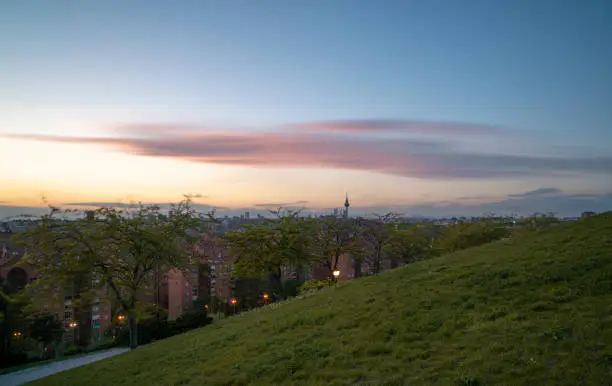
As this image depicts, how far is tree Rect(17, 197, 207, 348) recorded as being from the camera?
20.6 metres

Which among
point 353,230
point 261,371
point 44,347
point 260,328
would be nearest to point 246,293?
point 353,230

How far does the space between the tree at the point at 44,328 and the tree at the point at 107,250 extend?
1680 cm

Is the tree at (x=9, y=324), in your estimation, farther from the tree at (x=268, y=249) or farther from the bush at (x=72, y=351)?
the tree at (x=268, y=249)

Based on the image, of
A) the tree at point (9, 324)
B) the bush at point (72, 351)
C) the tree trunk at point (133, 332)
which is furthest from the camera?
the bush at point (72, 351)

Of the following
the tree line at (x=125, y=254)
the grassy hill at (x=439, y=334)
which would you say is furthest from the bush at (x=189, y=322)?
the grassy hill at (x=439, y=334)

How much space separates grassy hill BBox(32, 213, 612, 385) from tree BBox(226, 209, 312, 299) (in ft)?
59.8

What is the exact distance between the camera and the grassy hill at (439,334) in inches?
292

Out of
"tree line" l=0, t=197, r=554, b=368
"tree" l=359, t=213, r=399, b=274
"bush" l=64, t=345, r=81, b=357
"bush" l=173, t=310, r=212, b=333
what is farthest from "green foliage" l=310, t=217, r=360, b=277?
"bush" l=64, t=345, r=81, b=357

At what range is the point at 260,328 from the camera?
1470 centimetres

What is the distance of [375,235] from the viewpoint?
48.8m

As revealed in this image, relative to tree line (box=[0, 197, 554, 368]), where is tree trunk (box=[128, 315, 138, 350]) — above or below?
below

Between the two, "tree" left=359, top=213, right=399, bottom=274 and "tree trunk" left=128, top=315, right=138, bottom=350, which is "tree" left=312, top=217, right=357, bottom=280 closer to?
"tree" left=359, top=213, right=399, bottom=274

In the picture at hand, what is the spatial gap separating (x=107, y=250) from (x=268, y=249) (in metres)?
16.8

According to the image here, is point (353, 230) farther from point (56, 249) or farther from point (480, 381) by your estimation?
point (480, 381)
